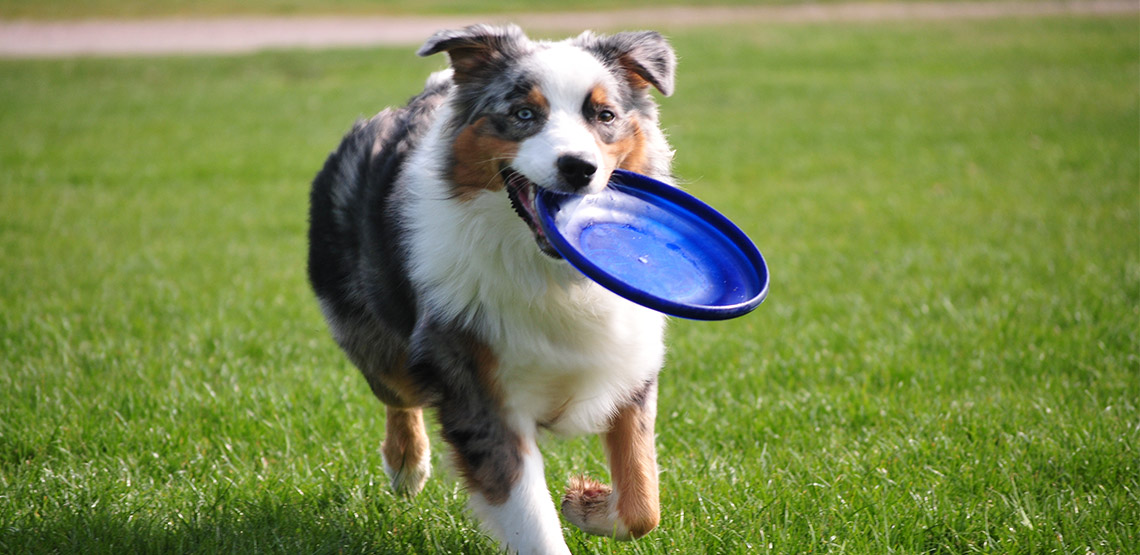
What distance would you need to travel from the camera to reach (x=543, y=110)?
11.4ft

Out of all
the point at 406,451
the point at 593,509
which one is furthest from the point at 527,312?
the point at 406,451

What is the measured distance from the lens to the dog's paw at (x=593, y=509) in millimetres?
3717

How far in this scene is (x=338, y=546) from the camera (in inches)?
153

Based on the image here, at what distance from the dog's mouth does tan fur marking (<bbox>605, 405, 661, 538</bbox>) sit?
69cm

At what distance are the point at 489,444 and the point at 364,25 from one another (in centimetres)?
2757

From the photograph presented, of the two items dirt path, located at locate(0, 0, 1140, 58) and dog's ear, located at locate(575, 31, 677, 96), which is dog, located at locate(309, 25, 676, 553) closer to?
dog's ear, located at locate(575, 31, 677, 96)

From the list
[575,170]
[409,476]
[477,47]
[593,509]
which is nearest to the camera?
[575,170]

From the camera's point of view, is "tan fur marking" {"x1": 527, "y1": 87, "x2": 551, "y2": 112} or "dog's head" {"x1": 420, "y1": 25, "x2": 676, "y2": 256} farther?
"tan fur marking" {"x1": 527, "y1": 87, "x2": 551, "y2": 112}

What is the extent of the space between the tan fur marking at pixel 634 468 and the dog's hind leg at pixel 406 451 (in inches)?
42.9

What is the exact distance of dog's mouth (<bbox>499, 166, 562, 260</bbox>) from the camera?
346cm

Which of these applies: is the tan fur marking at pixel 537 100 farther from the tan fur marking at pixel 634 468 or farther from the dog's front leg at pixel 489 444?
the tan fur marking at pixel 634 468

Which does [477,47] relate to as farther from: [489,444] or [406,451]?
[406,451]

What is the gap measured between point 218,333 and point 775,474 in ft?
12.3

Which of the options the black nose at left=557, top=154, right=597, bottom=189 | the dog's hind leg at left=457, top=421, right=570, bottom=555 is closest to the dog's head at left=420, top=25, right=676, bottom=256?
the black nose at left=557, top=154, right=597, bottom=189
